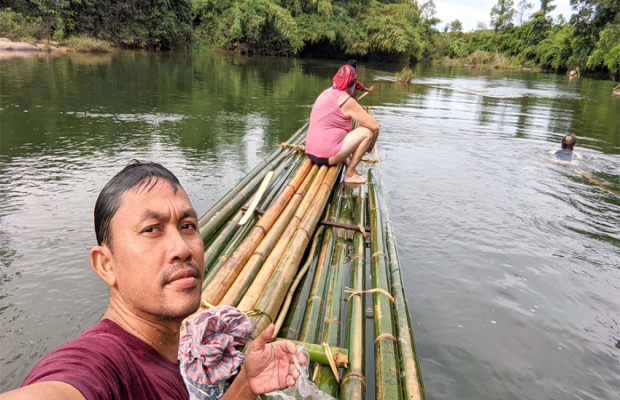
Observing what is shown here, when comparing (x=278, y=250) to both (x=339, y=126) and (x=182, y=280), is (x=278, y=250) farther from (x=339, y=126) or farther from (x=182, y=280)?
(x=339, y=126)

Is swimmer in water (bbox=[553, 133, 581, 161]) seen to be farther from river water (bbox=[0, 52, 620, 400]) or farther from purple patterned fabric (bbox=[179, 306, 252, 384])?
purple patterned fabric (bbox=[179, 306, 252, 384])

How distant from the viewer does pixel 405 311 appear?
84.7 inches

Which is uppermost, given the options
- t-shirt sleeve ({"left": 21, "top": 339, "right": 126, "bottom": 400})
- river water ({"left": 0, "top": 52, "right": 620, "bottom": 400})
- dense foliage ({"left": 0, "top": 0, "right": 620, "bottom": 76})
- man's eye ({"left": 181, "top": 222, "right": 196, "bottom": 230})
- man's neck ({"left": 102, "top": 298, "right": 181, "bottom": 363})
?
dense foliage ({"left": 0, "top": 0, "right": 620, "bottom": 76})

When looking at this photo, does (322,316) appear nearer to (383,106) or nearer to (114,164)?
(114,164)

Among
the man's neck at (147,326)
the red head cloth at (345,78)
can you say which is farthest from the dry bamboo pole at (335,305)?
the red head cloth at (345,78)

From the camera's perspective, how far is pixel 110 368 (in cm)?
91

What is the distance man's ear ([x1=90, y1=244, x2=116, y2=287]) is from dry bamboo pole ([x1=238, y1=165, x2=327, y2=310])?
3.02 ft

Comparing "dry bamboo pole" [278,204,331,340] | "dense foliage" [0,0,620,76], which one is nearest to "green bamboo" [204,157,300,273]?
"dry bamboo pole" [278,204,331,340]

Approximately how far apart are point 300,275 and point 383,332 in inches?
31.3

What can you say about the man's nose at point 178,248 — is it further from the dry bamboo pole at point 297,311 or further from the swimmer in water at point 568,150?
the swimmer in water at point 568,150

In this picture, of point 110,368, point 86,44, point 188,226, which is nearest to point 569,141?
point 188,226

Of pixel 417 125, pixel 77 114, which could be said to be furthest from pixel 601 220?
pixel 77 114

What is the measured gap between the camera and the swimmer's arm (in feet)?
2.43

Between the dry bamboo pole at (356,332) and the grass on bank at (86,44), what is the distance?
2368 centimetres
